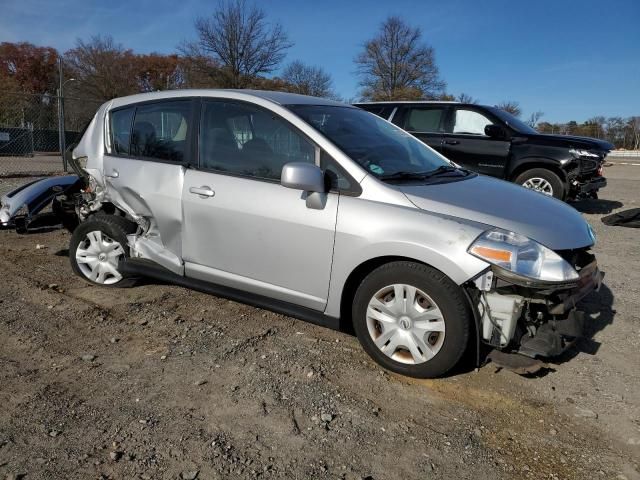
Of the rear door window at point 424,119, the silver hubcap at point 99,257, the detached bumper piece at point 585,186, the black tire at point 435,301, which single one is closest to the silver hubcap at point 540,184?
the detached bumper piece at point 585,186

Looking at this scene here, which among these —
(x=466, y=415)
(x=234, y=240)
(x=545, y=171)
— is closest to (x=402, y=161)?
(x=234, y=240)

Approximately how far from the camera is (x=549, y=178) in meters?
8.51

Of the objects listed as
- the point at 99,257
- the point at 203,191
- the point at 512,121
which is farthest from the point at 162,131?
the point at 512,121

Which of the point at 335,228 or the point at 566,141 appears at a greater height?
the point at 566,141

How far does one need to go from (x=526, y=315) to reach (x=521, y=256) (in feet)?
1.20

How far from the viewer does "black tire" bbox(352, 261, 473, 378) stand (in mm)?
2865

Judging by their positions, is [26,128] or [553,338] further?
[26,128]

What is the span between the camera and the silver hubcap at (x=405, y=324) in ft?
9.74

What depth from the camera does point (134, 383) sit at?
297cm

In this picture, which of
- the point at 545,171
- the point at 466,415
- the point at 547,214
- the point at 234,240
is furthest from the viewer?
the point at 545,171

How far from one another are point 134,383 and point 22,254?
368 centimetres

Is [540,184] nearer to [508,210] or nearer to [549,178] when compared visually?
[549,178]

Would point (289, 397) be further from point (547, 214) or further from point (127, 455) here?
point (547, 214)

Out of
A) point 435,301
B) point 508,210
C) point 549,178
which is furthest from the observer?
point 549,178
